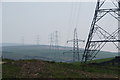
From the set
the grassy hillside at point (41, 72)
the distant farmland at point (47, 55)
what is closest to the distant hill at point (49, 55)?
the distant farmland at point (47, 55)

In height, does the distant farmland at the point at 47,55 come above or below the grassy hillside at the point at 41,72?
below

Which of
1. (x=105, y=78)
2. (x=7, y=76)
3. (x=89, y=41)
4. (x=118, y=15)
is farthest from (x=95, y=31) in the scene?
(x=7, y=76)

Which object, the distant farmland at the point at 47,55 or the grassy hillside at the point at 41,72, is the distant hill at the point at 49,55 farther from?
the grassy hillside at the point at 41,72

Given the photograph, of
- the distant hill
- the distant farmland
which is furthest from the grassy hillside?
the distant farmland

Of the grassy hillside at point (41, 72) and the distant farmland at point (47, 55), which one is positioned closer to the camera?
the grassy hillside at point (41, 72)

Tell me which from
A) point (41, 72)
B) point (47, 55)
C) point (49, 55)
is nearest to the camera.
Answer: point (41, 72)

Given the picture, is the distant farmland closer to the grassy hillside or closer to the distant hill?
the distant hill

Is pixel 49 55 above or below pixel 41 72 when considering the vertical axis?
below

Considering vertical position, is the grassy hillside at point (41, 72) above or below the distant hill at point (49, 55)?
above

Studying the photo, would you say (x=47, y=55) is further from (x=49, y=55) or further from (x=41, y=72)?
(x=41, y=72)

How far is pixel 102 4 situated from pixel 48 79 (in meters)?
13.5

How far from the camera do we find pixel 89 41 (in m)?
21.6

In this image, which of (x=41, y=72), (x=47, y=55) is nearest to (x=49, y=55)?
(x=47, y=55)

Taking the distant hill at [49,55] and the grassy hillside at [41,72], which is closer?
the grassy hillside at [41,72]
